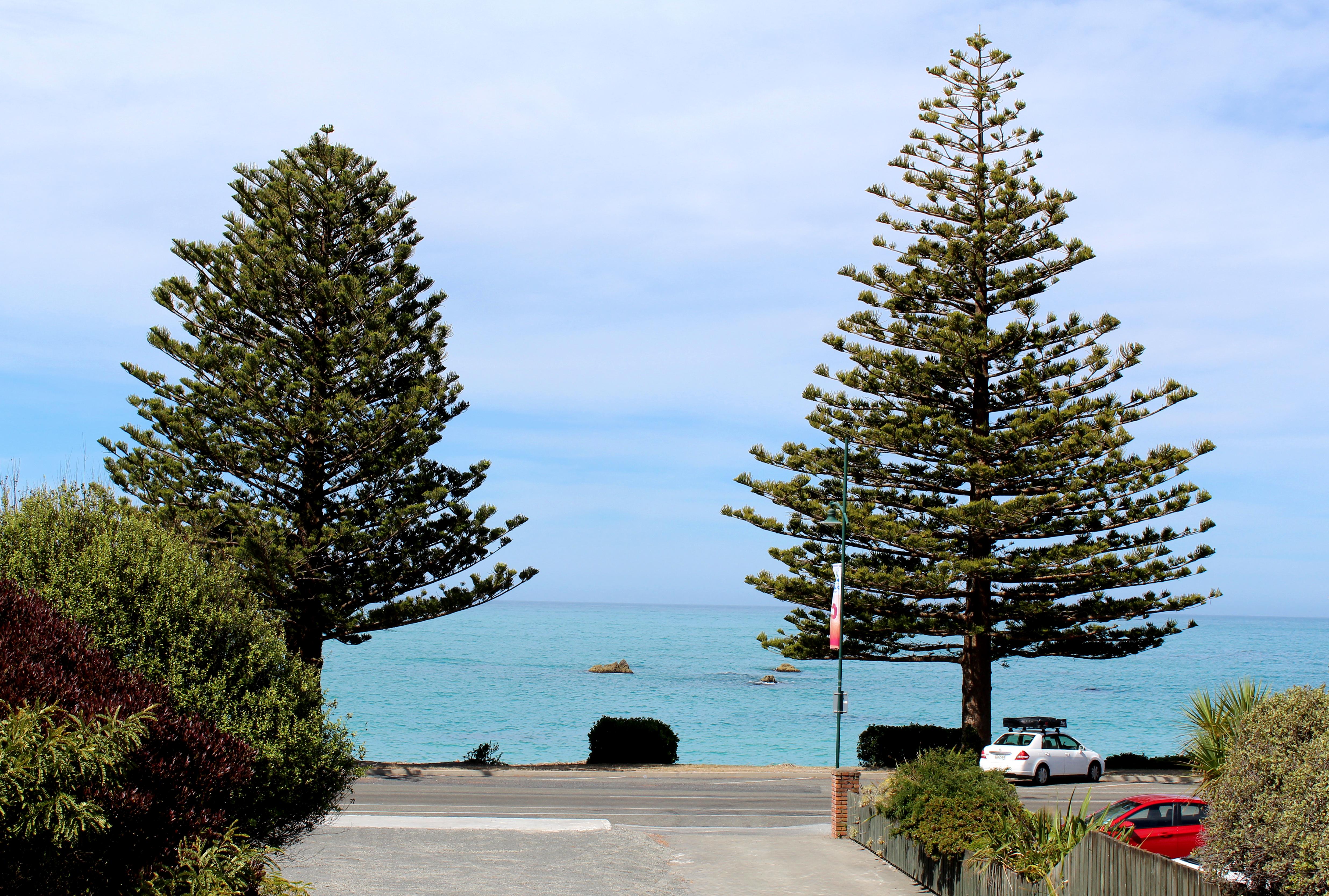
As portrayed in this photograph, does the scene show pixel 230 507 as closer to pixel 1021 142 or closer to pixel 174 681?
pixel 174 681

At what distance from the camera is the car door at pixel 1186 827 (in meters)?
14.7

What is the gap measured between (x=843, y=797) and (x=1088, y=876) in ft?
27.0

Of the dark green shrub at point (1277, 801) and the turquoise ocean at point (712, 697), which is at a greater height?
the dark green shrub at point (1277, 801)

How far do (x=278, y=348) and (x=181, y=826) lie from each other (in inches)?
950

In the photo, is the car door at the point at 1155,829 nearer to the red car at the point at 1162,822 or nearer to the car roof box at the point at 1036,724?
the red car at the point at 1162,822

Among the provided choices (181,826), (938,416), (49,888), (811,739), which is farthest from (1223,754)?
(811,739)

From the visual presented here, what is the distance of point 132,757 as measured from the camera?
7891 mm

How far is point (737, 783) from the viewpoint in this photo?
26.0m

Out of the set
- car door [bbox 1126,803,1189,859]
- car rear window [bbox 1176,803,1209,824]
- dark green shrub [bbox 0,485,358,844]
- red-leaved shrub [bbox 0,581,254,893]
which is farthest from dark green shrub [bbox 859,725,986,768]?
red-leaved shrub [bbox 0,581,254,893]

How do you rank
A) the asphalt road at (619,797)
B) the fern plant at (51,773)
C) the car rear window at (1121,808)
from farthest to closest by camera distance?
the asphalt road at (619,797) → the car rear window at (1121,808) → the fern plant at (51,773)

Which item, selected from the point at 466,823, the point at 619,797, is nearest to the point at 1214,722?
the point at 466,823

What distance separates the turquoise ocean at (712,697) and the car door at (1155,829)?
273cm

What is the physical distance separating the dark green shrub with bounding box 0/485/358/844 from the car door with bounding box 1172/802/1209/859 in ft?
37.1

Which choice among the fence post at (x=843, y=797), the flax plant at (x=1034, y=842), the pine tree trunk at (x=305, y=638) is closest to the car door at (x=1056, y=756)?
the fence post at (x=843, y=797)
